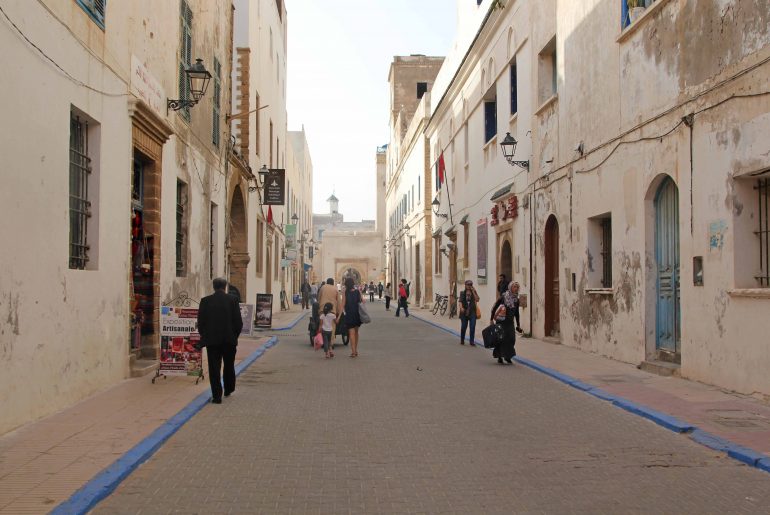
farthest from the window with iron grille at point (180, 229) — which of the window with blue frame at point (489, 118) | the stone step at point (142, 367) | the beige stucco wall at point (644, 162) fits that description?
the window with blue frame at point (489, 118)

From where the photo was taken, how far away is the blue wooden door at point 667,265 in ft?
39.3

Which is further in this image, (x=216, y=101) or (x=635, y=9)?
(x=216, y=101)

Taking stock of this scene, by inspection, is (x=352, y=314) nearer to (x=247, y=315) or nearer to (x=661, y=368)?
(x=247, y=315)

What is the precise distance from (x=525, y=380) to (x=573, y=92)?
7219mm

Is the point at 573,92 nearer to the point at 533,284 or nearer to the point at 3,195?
the point at 533,284

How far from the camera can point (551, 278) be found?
18.4 m

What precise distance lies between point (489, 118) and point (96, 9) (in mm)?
17717

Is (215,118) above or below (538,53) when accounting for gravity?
below

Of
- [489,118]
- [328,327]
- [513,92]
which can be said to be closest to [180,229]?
[328,327]

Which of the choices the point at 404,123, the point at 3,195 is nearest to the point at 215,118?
the point at 3,195

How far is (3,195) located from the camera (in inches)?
270

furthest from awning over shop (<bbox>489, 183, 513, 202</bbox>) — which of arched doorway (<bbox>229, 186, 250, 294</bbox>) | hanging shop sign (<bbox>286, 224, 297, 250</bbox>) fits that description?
hanging shop sign (<bbox>286, 224, 297, 250</bbox>)

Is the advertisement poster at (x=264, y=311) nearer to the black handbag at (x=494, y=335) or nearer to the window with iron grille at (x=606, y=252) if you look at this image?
the black handbag at (x=494, y=335)

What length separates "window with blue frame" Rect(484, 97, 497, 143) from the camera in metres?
25.3
